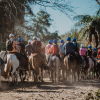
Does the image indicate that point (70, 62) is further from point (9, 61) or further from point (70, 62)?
point (9, 61)

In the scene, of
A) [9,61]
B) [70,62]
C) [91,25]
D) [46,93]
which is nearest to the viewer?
[46,93]

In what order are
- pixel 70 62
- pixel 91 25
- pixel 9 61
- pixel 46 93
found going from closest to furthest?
1. pixel 46 93
2. pixel 9 61
3. pixel 70 62
4. pixel 91 25

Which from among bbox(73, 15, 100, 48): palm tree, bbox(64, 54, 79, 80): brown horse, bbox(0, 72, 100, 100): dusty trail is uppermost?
bbox(73, 15, 100, 48): palm tree

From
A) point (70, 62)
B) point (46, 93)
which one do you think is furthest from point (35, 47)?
point (46, 93)

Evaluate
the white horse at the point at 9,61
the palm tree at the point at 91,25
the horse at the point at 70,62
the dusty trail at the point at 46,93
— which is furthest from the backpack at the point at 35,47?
the palm tree at the point at 91,25

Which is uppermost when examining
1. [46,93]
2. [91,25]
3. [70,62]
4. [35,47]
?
[91,25]

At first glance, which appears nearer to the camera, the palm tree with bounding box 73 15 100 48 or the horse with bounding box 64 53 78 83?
the horse with bounding box 64 53 78 83

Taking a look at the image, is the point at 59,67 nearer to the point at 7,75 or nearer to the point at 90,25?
the point at 7,75

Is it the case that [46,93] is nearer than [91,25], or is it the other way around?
[46,93]

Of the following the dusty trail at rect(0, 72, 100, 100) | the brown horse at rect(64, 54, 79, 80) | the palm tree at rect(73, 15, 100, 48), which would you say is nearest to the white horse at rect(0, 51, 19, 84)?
the dusty trail at rect(0, 72, 100, 100)

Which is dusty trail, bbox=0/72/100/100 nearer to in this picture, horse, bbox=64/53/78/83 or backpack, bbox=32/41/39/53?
horse, bbox=64/53/78/83

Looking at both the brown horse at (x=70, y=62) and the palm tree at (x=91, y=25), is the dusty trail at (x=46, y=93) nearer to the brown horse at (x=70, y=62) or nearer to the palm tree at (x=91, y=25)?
the brown horse at (x=70, y=62)

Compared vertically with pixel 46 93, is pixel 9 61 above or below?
above

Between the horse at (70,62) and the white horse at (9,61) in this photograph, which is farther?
the horse at (70,62)
